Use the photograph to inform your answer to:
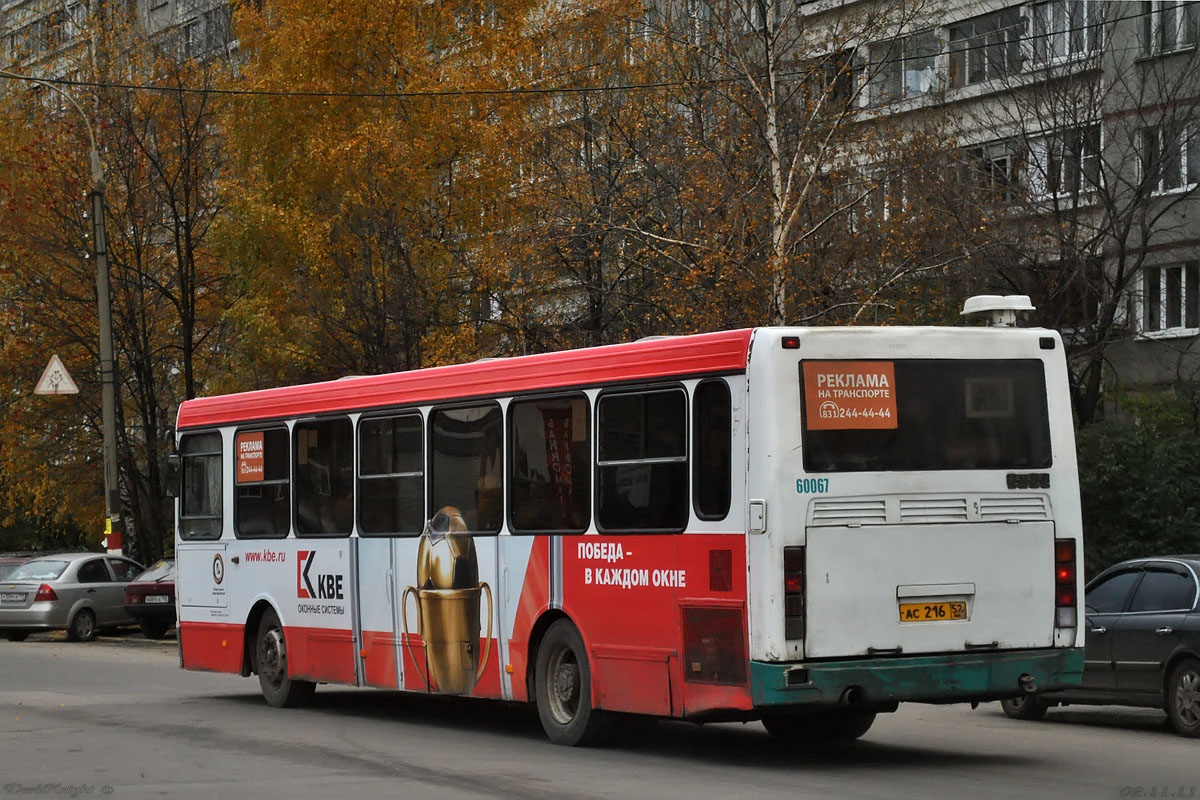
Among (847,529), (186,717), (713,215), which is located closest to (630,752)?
(847,529)

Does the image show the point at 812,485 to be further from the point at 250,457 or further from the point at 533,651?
the point at 250,457

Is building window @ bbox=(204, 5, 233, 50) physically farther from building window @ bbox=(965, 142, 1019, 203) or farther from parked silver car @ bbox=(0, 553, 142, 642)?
building window @ bbox=(965, 142, 1019, 203)

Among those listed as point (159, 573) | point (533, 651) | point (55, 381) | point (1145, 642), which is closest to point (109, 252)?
point (55, 381)

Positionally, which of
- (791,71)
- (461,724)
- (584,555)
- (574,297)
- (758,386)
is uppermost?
(791,71)

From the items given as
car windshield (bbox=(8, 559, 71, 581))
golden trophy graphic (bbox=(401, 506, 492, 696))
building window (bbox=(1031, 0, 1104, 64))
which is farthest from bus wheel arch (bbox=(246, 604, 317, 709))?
building window (bbox=(1031, 0, 1104, 64))

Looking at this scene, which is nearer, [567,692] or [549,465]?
[567,692]

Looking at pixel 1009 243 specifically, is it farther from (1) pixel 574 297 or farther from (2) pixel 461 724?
(2) pixel 461 724

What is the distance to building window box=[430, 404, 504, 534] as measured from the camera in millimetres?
13953

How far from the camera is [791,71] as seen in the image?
27453mm

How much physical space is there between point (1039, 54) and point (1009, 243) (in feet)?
11.8

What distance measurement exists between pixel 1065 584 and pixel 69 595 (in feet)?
74.9

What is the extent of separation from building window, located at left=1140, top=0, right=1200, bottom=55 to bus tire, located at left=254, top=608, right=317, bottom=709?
20409 mm

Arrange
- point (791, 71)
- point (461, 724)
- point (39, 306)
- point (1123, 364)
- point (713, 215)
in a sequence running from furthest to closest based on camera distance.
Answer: point (39, 306)
point (1123, 364)
point (791, 71)
point (713, 215)
point (461, 724)

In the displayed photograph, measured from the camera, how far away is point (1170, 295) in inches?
1326
